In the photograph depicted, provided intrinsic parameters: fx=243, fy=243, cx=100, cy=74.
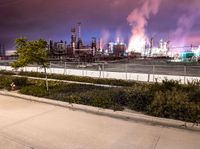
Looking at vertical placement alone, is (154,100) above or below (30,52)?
below

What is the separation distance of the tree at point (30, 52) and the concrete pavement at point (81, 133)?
3820 millimetres

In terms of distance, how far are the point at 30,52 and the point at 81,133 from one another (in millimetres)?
6569

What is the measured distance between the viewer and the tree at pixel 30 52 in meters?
11.9

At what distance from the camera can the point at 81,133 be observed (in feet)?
21.5

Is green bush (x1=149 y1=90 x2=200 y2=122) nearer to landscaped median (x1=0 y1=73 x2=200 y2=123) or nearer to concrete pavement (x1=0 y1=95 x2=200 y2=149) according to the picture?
landscaped median (x1=0 y1=73 x2=200 y2=123)

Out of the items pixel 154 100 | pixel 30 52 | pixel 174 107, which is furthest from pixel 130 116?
pixel 30 52

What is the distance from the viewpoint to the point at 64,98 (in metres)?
10.3

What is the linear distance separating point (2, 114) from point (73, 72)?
1283cm

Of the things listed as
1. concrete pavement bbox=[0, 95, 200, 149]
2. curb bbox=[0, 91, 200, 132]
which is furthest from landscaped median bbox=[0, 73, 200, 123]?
concrete pavement bbox=[0, 95, 200, 149]

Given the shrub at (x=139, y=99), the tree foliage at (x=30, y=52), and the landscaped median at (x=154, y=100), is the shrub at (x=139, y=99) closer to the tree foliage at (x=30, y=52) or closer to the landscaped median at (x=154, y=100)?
the landscaped median at (x=154, y=100)

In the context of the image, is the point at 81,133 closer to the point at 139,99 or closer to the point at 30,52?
the point at 139,99

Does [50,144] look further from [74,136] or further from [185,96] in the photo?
[185,96]

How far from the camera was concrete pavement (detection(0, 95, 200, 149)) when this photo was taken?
18.9 ft

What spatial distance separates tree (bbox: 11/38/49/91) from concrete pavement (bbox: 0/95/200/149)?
3.82 meters
